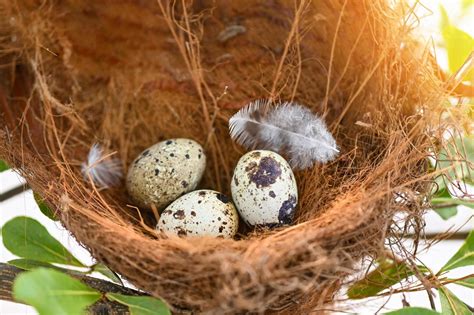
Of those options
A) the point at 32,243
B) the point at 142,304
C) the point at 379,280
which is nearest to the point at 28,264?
the point at 32,243

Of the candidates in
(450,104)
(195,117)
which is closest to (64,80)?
(195,117)

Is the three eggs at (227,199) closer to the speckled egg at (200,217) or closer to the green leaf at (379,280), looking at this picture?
the speckled egg at (200,217)

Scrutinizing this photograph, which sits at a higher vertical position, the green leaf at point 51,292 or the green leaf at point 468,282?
the green leaf at point 51,292

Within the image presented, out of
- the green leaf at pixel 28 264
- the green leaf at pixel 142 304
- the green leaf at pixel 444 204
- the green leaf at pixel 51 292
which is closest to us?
the green leaf at pixel 51 292

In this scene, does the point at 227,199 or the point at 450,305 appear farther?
the point at 227,199

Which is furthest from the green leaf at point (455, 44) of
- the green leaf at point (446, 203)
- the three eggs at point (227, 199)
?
the three eggs at point (227, 199)

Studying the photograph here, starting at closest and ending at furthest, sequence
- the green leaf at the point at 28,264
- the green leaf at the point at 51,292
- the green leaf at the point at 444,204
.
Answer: the green leaf at the point at 51,292, the green leaf at the point at 28,264, the green leaf at the point at 444,204

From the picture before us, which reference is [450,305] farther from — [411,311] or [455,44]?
[455,44]
